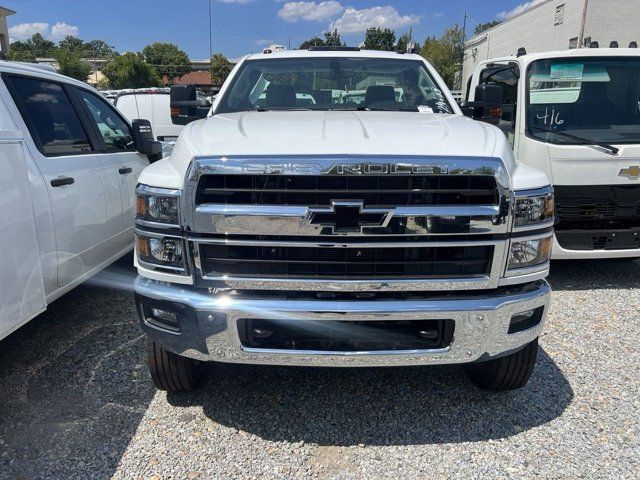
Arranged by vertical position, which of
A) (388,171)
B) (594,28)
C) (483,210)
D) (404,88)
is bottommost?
(483,210)

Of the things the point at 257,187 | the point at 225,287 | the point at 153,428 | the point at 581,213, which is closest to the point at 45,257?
the point at 153,428

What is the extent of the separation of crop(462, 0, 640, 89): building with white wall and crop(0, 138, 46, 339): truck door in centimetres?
1970

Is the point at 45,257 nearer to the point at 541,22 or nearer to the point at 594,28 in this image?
the point at 594,28

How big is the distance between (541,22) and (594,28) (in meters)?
5.69

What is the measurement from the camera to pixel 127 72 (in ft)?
169

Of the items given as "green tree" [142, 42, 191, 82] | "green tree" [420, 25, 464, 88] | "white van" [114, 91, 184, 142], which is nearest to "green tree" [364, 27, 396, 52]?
"green tree" [420, 25, 464, 88]

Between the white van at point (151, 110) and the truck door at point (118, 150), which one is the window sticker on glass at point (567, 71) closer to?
the truck door at point (118, 150)

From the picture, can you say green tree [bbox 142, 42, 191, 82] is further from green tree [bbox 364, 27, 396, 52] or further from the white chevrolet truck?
the white chevrolet truck

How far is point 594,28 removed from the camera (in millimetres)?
23484

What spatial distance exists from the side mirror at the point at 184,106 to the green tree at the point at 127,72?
52.7m

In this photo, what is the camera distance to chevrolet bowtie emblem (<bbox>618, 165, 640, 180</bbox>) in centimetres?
484

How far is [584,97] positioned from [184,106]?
399 centimetres

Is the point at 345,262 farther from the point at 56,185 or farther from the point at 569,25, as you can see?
the point at 569,25

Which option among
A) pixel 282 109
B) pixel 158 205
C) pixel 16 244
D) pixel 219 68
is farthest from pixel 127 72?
pixel 158 205
